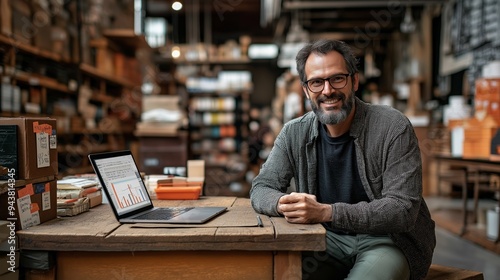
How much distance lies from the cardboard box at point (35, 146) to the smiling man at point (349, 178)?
0.83 metres

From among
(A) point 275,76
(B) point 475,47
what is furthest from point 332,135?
(A) point 275,76

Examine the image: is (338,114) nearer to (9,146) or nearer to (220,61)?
(9,146)

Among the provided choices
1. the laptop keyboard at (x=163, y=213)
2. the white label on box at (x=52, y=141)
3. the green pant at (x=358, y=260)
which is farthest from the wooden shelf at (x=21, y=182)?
the green pant at (x=358, y=260)

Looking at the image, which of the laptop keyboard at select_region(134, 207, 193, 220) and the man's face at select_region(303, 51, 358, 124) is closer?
the laptop keyboard at select_region(134, 207, 193, 220)

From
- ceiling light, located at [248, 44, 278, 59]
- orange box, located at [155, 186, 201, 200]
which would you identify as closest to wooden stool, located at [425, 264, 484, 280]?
orange box, located at [155, 186, 201, 200]

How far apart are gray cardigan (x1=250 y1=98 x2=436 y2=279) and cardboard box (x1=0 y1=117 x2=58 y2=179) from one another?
834mm

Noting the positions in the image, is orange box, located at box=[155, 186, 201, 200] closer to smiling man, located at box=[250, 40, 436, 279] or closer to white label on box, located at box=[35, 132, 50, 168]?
smiling man, located at box=[250, 40, 436, 279]

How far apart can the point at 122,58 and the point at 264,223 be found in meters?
5.67

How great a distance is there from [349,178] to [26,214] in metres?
1.30

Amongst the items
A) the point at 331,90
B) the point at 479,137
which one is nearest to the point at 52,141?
the point at 331,90

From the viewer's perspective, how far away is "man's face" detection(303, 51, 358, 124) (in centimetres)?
206

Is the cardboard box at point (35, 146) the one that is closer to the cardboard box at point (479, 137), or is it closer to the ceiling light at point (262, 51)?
the cardboard box at point (479, 137)

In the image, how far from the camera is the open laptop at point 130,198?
5.81 ft

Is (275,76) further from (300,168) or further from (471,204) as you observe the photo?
(300,168)
